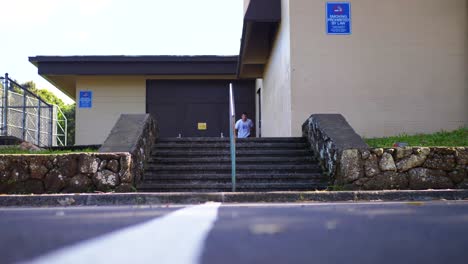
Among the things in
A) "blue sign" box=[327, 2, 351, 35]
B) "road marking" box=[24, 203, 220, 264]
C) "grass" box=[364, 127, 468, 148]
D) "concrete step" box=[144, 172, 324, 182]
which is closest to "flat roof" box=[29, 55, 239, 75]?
"blue sign" box=[327, 2, 351, 35]

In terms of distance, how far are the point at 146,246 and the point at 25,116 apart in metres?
10.7

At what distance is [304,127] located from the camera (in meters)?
10.1

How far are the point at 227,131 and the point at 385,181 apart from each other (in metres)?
10.4

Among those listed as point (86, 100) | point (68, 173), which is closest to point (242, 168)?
point (68, 173)

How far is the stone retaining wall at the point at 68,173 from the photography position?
23.2 feet

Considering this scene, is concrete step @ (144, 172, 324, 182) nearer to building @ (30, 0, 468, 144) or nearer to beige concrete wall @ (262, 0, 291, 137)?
building @ (30, 0, 468, 144)

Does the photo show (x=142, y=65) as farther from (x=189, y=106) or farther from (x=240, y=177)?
(x=240, y=177)

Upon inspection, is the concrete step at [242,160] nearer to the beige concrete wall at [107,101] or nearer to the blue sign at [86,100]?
the beige concrete wall at [107,101]

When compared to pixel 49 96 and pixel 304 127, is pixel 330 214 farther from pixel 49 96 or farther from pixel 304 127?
pixel 49 96

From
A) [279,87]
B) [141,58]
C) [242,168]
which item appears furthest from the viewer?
[141,58]

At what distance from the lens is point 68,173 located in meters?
7.14

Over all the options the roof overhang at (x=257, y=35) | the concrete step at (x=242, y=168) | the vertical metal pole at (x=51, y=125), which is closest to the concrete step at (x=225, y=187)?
the concrete step at (x=242, y=168)

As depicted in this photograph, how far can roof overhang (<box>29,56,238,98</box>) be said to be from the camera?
54.1 ft

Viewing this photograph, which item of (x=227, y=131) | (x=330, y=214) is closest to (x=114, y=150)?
(x=330, y=214)
